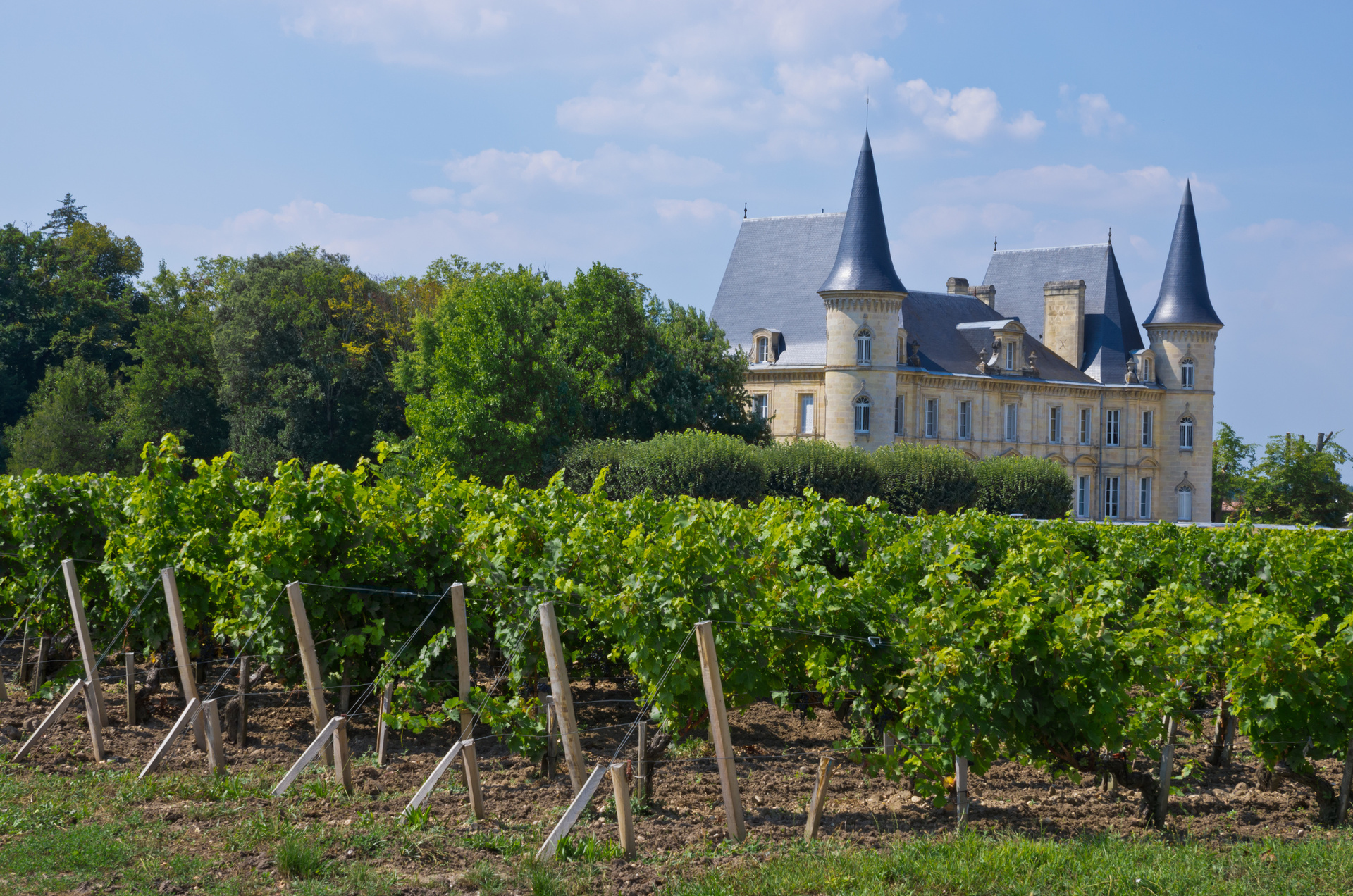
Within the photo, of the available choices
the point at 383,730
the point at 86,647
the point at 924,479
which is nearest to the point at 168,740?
the point at 383,730

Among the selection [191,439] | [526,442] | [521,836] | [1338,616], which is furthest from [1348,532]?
[191,439]

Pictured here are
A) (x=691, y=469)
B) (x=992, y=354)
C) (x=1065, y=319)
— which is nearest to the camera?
(x=691, y=469)

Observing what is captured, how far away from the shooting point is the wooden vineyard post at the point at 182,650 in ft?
26.1

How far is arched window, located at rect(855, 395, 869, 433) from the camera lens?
155 feet

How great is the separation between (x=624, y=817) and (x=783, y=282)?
48027mm

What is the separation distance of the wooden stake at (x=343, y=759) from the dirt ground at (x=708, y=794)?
10 centimetres

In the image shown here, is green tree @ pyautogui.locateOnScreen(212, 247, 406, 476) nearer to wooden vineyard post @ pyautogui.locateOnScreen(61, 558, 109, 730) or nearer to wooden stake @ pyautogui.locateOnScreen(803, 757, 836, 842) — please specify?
wooden vineyard post @ pyautogui.locateOnScreen(61, 558, 109, 730)

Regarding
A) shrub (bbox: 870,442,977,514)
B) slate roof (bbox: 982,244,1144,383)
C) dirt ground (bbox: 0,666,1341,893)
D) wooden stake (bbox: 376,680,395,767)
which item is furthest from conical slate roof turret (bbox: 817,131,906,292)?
wooden stake (bbox: 376,680,395,767)

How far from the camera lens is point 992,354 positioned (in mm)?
54031

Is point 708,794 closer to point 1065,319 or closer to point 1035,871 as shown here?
point 1035,871

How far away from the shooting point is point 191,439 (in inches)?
1903

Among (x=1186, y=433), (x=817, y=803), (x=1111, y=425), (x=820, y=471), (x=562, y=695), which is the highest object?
(x=1111, y=425)

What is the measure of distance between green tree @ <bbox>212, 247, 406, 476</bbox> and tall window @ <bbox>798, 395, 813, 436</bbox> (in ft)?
52.5

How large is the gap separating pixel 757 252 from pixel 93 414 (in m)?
28.3
